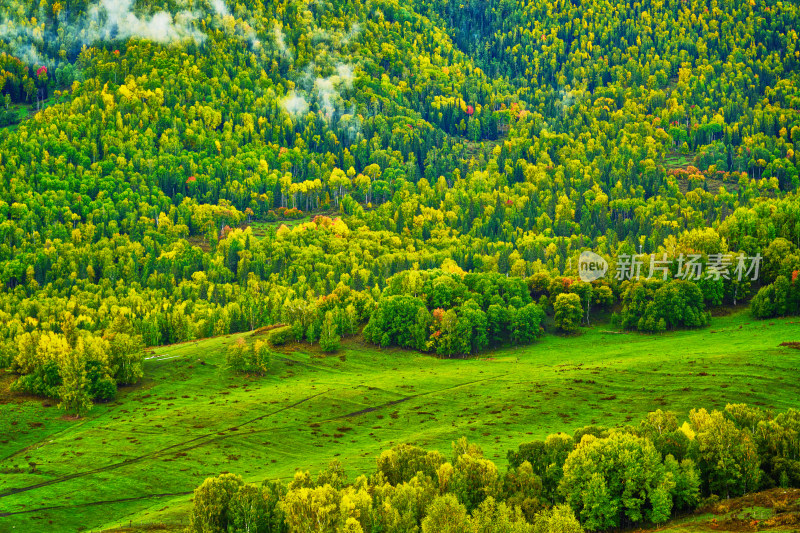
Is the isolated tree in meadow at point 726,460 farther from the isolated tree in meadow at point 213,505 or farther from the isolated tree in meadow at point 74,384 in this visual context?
the isolated tree in meadow at point 74,384

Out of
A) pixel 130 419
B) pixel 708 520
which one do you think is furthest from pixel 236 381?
pixel 708 520

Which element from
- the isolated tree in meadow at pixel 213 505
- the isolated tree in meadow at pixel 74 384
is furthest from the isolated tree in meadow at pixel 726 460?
the isolated tree in meadow at pixel 74 384

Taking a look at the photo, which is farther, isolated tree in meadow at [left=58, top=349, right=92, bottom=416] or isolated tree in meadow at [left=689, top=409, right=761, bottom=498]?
isolated tree in meadow at [left=58, top=349, right=92, bottom=416]

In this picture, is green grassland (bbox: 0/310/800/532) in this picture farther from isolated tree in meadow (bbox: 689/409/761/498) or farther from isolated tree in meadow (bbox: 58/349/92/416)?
isolated tree in meadow (bbox: 689/409/761/498)

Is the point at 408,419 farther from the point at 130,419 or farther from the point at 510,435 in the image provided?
the point at 130,419

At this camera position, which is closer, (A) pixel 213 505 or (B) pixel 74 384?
(A) pixel 213 505

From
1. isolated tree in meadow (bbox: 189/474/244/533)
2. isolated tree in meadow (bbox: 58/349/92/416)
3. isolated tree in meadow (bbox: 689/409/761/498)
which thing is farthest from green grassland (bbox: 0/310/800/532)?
Answer: isolated tree in meadow (bbox: 689/409/761/498)

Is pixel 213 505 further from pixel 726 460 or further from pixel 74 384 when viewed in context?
pixel 74 384

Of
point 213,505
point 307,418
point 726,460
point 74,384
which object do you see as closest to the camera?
point 213,505

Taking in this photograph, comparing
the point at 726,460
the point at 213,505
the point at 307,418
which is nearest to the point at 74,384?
the point at 307,418
